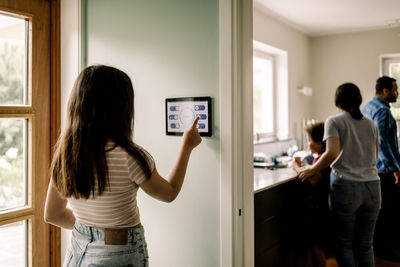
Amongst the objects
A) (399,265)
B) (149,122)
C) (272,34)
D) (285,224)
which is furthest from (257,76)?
(149,122)

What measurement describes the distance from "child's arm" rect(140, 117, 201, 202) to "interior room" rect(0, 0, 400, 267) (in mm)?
158

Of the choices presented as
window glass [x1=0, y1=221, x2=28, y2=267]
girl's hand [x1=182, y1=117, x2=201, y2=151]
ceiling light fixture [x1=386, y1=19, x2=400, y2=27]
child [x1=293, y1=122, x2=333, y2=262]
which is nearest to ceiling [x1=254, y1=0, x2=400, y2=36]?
ceiling light fixture [x1=386, y1=19, x2=400, y2=27]

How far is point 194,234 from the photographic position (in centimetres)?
165

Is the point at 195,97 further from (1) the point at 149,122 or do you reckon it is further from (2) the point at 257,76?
(2) the point at 257,76

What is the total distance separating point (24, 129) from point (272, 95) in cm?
296

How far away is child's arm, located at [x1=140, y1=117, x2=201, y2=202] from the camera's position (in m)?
1.17

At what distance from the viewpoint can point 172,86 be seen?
66.3 inches

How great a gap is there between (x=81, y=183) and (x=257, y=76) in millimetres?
3206

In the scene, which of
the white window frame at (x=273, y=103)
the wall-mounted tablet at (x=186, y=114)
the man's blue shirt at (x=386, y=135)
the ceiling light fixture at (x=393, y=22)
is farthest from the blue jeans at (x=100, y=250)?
the ceiling light fixture at (x=393, y=22)

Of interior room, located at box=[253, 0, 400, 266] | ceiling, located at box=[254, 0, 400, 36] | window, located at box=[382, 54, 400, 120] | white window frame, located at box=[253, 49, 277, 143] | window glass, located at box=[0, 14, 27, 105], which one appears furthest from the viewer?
window, located at box=[382, 54, 400, 120]

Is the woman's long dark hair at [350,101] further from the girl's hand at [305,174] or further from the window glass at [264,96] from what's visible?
the window glass at [264,96]

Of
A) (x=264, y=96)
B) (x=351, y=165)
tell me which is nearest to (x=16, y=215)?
(x=351, y=165)

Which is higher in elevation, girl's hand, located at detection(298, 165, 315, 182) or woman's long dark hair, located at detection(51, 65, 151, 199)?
woman's long dark hair, located at detection(51, 65, 151, 199)

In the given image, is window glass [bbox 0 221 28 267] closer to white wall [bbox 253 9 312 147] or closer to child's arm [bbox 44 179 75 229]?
child's arm [bbox 44 179 75 229]
